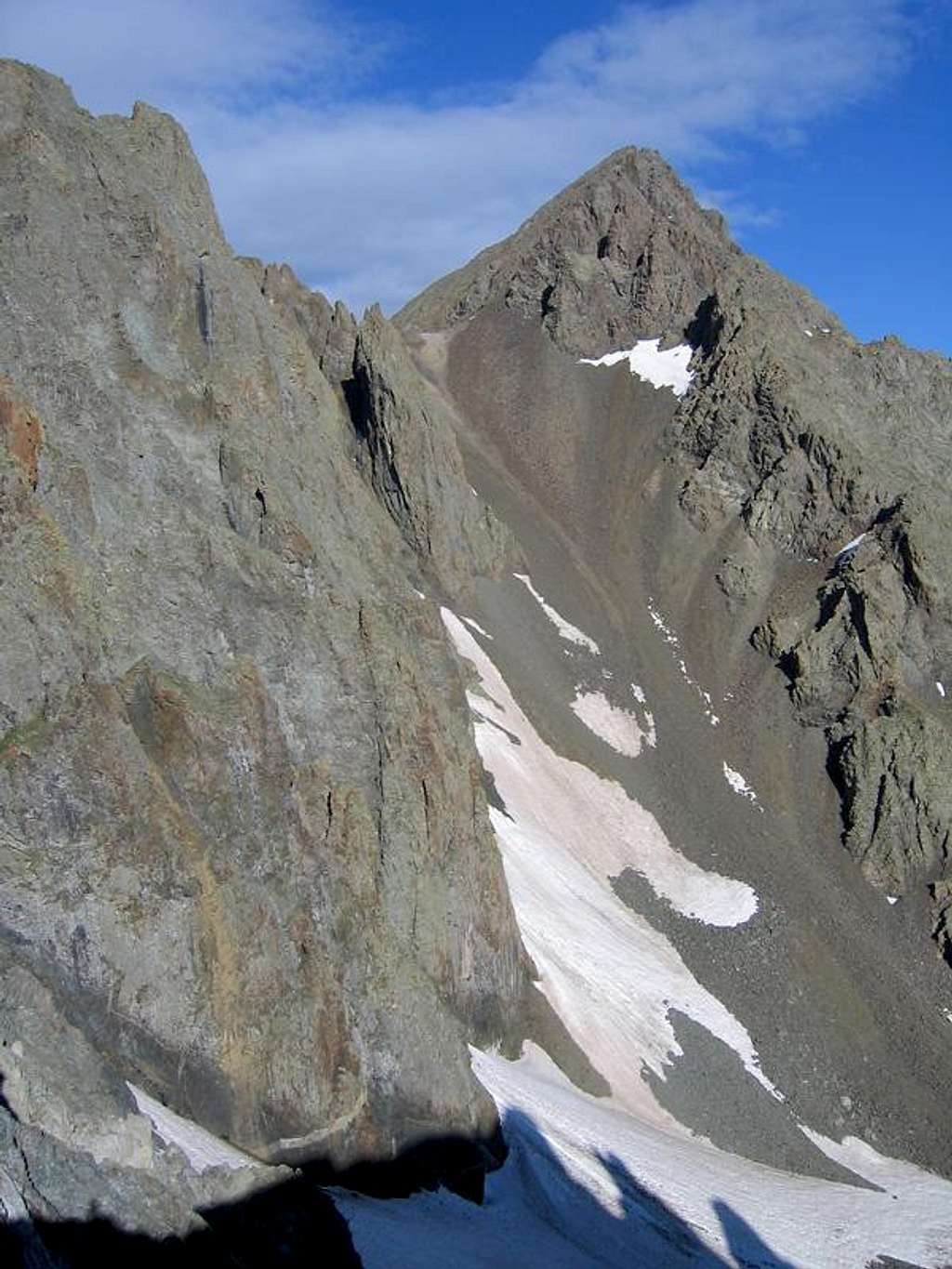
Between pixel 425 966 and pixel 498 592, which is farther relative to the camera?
pixel 498 592

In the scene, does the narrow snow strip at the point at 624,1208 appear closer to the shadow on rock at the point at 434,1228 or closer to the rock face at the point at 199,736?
the shadow on rock at the point at 434,1228

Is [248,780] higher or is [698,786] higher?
[698,786]

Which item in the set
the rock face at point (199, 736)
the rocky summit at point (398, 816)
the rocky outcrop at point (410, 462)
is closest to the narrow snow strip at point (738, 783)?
the rocky summit at point (398, 816)

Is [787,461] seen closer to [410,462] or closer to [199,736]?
[410,462]

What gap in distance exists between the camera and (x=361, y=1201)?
1994 cm

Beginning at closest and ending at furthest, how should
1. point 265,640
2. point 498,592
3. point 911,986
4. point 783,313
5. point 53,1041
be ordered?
point 53,1041 < point 265,640 < point 911,986 < point 498,592 < point 783,313

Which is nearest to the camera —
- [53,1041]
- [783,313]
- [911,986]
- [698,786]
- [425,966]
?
[53,1041]

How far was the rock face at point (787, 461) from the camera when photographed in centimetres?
5147

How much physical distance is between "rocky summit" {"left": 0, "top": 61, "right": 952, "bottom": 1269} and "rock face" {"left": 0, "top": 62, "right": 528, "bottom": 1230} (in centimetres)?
9

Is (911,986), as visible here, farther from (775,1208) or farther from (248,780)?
(248,780)

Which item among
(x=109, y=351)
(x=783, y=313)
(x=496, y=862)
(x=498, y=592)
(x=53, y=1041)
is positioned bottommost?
(x=53, y=1041)

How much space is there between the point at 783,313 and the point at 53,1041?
231ft

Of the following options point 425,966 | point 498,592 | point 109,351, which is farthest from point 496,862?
point 498,592

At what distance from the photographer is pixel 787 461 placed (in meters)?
64.7
